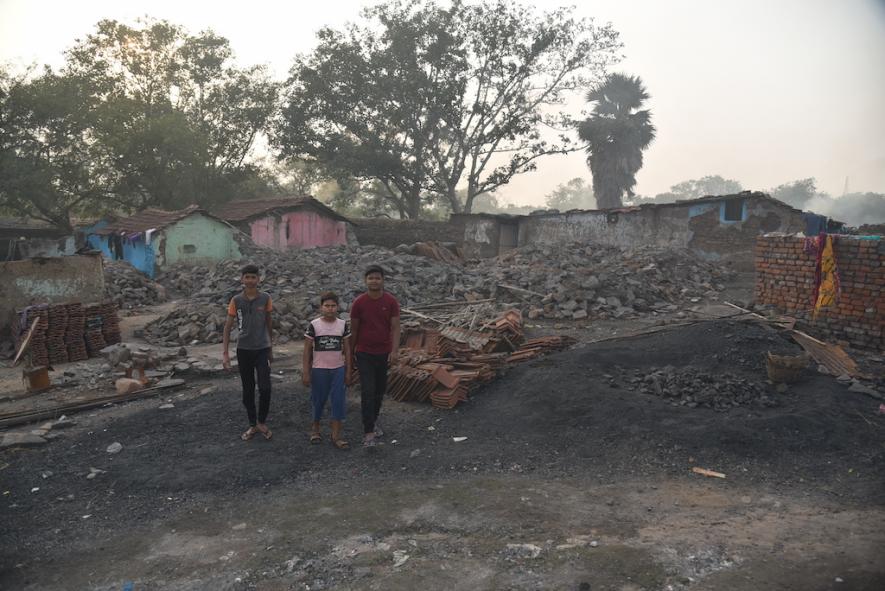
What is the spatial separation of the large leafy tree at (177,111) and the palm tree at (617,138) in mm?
19299

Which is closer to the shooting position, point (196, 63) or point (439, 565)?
point (439, 565)

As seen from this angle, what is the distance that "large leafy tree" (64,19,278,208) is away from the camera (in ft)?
87.6

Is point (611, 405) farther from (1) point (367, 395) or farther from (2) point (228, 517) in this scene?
(2) point (228, 517)

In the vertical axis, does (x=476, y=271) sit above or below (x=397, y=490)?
above

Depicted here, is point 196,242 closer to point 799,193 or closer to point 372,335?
point 372,335

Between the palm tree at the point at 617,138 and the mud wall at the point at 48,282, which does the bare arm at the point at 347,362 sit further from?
the palm tree at the point at 617,138

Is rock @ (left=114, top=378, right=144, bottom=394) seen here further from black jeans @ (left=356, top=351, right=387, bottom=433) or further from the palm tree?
the palm tree

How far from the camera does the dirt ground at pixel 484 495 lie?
3.43m

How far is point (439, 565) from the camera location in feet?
11.4

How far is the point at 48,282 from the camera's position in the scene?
10.6 metres

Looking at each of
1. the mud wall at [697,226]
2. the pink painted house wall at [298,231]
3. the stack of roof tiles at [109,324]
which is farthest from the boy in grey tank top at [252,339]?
the pink painted house wall at [298,231]

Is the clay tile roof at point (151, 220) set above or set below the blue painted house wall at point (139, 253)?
above

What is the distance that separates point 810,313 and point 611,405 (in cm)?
463

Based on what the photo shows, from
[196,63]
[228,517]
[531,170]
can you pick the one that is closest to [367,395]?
[228,517]
